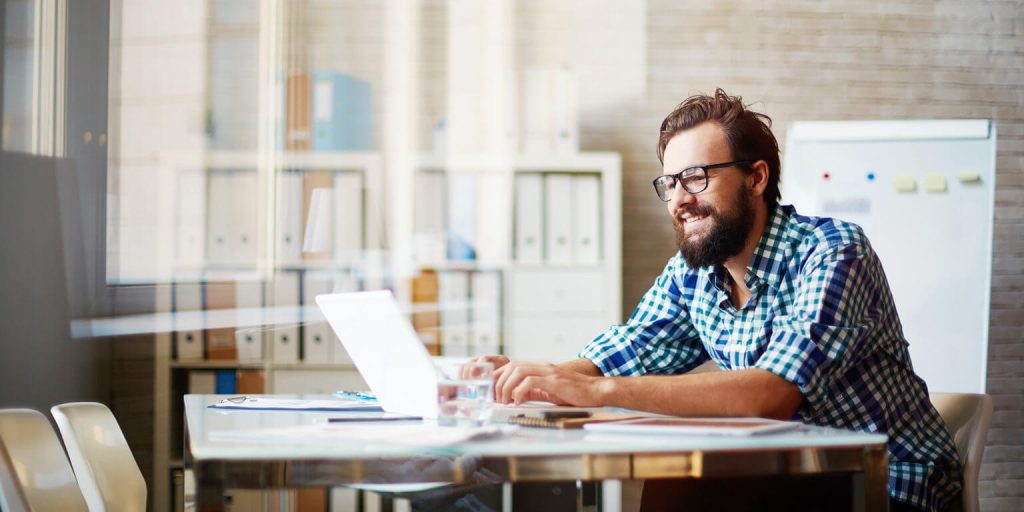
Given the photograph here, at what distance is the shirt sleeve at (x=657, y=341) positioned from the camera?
1.82 metres

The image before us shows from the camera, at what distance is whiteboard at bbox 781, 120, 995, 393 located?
132 inches

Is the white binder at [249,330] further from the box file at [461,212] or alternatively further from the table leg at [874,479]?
the table leg at [874,479]

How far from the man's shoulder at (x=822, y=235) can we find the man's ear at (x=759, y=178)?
82mm

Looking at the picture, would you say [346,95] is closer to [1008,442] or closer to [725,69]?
[725,69]

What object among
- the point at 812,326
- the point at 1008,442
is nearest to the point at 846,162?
the point at 1008,442

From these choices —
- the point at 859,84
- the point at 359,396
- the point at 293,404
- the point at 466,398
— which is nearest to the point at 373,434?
the point at 466,398

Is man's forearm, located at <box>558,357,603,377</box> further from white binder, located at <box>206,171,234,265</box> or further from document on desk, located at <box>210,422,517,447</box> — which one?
white binder, located at <box>206,171,234,265</box>

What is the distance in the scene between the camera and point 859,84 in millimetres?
3988

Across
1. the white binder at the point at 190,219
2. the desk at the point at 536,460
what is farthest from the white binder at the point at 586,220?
the desk at the point at 536,460

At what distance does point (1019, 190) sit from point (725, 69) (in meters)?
1.32

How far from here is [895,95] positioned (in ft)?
13.1

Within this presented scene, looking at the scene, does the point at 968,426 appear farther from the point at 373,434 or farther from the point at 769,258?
the point at 373,434

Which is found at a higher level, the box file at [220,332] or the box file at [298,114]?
the box file at [298,114]

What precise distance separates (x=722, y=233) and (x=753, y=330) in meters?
0.18
